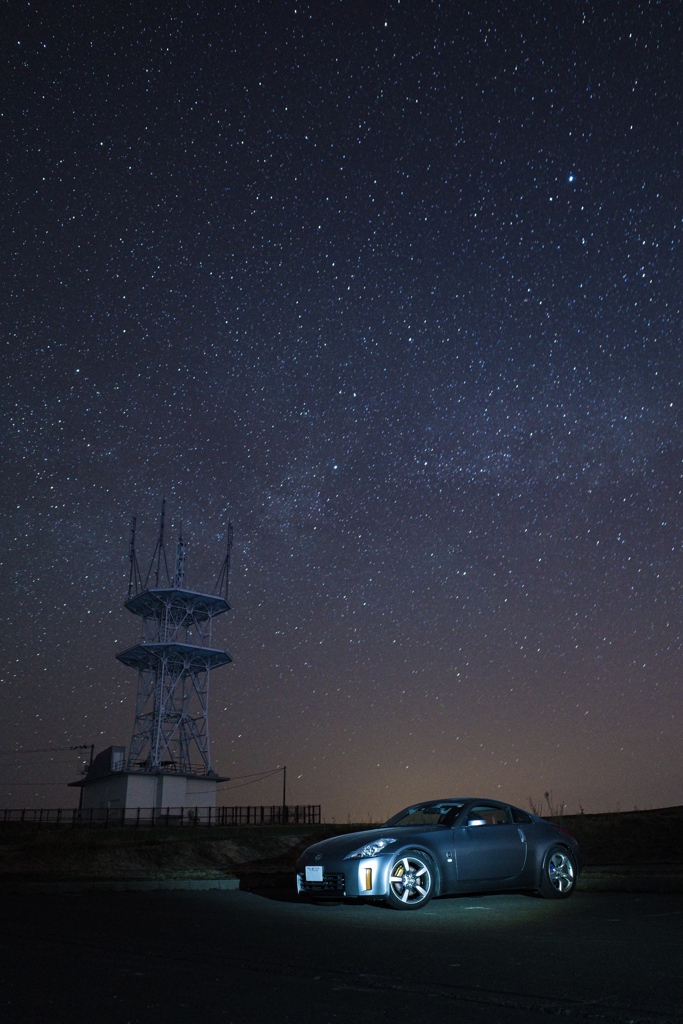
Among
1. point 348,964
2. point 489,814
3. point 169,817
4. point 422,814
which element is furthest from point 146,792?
point 348,964

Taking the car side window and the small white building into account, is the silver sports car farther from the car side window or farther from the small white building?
the small white building

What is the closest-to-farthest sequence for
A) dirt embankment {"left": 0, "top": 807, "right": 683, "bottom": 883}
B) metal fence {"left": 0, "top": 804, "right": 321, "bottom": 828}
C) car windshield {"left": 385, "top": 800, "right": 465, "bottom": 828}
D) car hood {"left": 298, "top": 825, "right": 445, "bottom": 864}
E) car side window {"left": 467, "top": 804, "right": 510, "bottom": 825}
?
car hood {"left": 298, "top": 825, "right": 445, "bottom": 864} → car side window {"left": 467, "top": 804, "right": 510, "bottom": 825} → car windshield {"left": 385, "top": 800, "right": 465, "bottom": 828} → dirt embankment {"left": 0, "top": 807, "right": 683, "bottom": 883} → metal fence {"left": 0, "top": 804, "right": 321, "bottom": 828}

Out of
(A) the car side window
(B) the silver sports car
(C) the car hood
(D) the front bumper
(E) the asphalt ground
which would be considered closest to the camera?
(E) the asphalt ground

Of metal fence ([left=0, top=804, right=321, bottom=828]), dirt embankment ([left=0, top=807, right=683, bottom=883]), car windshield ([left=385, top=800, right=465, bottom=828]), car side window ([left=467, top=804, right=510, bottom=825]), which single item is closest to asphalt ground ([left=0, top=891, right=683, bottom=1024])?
car side window ([left=467, top=804, right=510, bottom=825])

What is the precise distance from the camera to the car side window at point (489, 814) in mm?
10953

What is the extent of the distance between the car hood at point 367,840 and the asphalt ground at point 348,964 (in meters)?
0.64

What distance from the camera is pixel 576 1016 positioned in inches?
183

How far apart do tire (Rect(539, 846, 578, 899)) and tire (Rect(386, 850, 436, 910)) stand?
172 cm

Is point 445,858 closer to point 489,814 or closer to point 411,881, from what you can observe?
point 411,881

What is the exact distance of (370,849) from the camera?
9969mm

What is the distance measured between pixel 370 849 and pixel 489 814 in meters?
1.93

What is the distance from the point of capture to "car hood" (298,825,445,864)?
33.1 ft

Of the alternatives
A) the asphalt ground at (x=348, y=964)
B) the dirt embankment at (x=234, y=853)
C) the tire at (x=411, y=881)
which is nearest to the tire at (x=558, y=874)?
the asphalt ground at (x=348, y=964)

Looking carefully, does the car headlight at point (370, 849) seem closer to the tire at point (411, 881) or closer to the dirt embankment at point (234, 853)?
the tire at point (411, 881)
